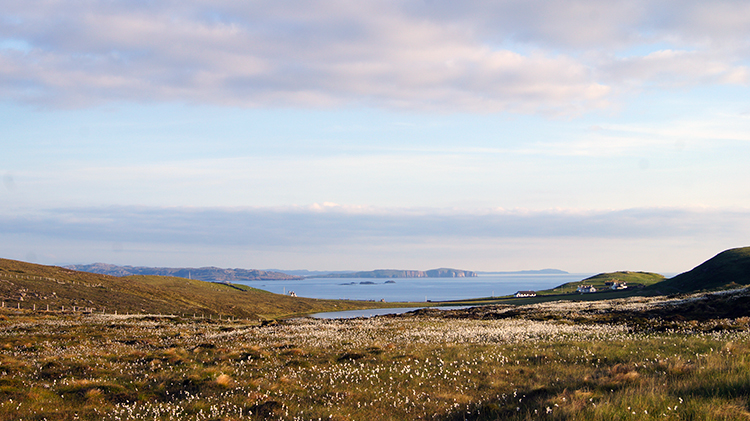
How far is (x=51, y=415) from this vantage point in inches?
454

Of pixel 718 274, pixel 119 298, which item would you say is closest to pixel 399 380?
pixel 119 298

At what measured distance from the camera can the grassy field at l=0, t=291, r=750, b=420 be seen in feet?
34.5

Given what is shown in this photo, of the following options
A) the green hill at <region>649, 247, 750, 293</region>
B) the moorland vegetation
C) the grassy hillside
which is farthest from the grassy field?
the green hill at <region>649, 247, 750, 293</region>

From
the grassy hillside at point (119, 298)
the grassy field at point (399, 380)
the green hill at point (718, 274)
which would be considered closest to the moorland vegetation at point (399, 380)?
the grassy field at point (399, 380)

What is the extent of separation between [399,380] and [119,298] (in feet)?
287

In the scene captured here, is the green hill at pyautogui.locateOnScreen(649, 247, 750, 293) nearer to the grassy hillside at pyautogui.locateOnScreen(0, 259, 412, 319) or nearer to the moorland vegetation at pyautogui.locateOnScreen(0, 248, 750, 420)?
the grassy hillside at pyautogui.locateOnScreen(0, 259, 412, 319)

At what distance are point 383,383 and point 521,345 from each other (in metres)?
9.81

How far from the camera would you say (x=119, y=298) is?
86.0m

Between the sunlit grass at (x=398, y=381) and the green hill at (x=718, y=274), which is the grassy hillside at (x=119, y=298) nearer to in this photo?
the sunlit grass at (x=398, y=381)

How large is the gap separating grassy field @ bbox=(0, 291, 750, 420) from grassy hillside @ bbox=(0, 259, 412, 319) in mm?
59302

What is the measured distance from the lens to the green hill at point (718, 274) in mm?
96812

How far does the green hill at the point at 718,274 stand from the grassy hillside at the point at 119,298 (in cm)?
8924

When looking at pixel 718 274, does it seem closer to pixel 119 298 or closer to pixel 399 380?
pixel 399 380

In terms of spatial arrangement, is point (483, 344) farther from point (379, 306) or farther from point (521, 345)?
point (379, 306)
